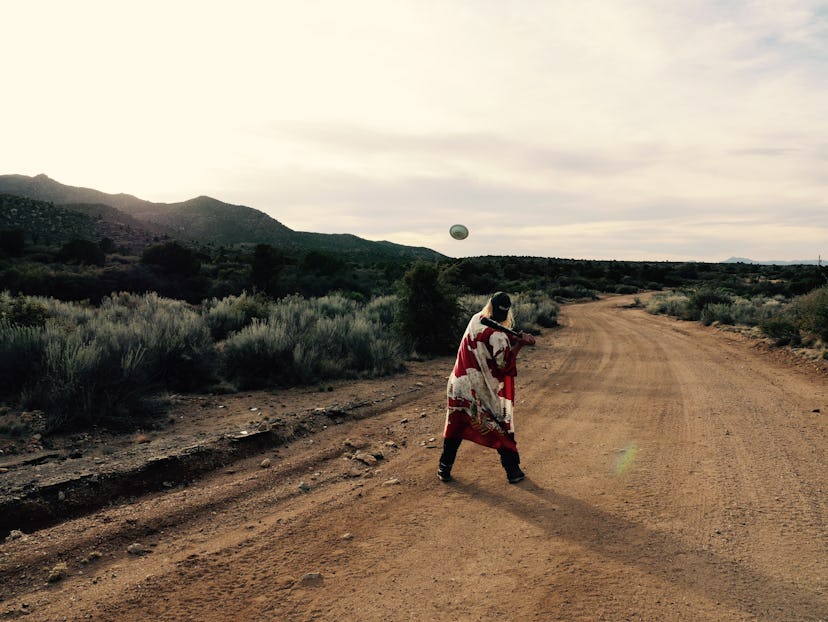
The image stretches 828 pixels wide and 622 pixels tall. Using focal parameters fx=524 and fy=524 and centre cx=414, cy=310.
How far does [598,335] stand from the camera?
19641 mm

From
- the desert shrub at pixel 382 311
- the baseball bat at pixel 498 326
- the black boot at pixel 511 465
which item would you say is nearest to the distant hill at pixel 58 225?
the desert shrub at pixel 382 311

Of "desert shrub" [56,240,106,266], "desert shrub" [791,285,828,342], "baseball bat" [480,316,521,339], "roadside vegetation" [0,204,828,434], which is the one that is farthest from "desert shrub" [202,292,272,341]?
"desert shrub" [56,240,106,266]

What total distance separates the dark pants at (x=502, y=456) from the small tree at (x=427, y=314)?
356 inches

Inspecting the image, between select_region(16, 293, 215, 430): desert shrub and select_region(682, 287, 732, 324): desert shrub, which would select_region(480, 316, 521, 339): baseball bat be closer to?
select_region(16, 293, 215, 430): desert shrub

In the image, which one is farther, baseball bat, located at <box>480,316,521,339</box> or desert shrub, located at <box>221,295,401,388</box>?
desert shrub, located at <box>221,295,401,388</box>

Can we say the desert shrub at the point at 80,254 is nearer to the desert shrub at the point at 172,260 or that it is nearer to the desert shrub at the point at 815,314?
the desert shrub at the point at 172,260

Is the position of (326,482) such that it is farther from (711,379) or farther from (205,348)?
(711,379)

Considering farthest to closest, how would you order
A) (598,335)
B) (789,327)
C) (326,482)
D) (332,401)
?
(598,335), (789,327), (332,401), (326,482)

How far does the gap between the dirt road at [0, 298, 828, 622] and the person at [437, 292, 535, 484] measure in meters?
0.54

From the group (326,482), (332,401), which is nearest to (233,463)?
(326,482)

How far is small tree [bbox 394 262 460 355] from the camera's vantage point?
15.4 m

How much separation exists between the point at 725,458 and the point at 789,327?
488 inches

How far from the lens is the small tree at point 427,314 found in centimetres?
1537

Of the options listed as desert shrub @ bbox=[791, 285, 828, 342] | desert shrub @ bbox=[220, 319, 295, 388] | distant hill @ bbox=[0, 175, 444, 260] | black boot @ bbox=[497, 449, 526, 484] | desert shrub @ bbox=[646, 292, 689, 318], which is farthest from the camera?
distant hill @ bbox=[0, 175, 444, 260]
